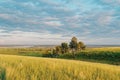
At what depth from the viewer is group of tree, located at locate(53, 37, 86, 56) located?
133875 millimetres

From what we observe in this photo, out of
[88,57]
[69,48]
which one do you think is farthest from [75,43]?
[88,57]

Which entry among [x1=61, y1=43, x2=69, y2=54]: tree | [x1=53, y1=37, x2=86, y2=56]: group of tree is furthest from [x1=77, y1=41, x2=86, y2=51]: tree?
[x1=61, y1=43, x2=69, y2=54]: tree

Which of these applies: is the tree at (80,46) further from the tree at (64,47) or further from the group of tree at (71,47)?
the tree at (64,47)

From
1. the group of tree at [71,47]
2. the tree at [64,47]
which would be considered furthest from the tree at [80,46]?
the tree at [64,47]

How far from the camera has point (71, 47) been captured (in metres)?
136

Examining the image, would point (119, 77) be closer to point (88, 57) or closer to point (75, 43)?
point (88, 57)

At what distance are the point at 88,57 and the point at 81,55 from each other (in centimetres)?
902

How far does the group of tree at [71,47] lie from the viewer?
439 feet

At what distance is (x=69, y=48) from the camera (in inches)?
5477

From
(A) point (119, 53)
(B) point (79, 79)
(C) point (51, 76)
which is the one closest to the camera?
(B) point (79, 79)

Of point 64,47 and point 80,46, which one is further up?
point 80,46

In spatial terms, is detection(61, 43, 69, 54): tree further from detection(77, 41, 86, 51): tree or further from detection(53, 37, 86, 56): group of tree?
detection(77, 41, 86, 51): tree

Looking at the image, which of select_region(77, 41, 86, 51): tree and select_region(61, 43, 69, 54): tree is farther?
select_region(61, 43, 69, 54): tree

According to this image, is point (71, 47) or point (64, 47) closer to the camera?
point (71, 47)
